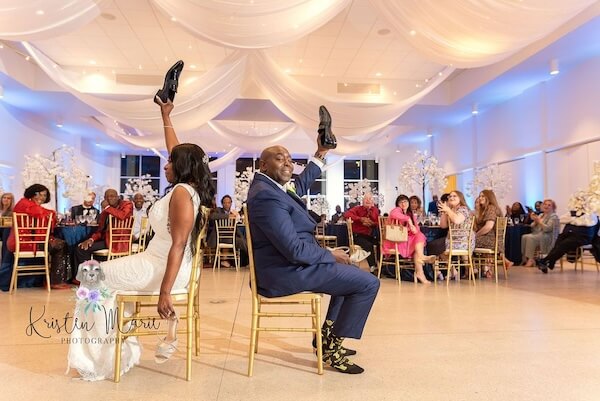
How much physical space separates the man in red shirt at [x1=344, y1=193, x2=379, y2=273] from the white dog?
4.90m

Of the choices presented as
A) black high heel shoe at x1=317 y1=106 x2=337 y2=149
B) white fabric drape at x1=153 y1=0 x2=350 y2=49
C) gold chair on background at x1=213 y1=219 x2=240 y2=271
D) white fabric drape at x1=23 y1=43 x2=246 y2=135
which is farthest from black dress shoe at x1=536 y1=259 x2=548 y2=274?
black high heel shoe at x1=317 y1=106 x2=337 y2=149

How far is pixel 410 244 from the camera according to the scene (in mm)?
5965

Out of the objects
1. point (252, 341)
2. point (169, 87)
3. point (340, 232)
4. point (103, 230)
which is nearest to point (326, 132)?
point (169, 87)

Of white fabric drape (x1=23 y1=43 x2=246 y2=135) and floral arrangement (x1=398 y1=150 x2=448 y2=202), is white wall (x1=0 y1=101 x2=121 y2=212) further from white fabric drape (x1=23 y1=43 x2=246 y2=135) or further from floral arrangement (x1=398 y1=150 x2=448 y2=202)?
floral arrangement (x1=398 y1=150 x2=448 y2=202)

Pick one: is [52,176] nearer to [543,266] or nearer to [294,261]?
[294,261]

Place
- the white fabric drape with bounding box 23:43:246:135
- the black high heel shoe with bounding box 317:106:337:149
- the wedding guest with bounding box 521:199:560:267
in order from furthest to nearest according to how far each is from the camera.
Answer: the wedding guest with bounding box 521:199:560:267
the white fabric drape with bounding box 23:43:246:135
the black high heel shoe with bounding box 317:106:337:149

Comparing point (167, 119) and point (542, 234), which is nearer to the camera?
point (167, 119)

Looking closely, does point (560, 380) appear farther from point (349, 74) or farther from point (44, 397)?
point (349, 74)

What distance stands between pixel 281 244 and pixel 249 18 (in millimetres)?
2747

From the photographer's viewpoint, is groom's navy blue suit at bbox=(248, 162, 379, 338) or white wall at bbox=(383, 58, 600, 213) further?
white wall at bbox=(383, 58, 600, 213)

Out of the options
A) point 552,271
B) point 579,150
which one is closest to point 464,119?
point 579,150

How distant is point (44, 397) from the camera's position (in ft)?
6.79

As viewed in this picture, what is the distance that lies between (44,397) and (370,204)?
543 centimetres

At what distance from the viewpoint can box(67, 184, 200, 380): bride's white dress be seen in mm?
2252
